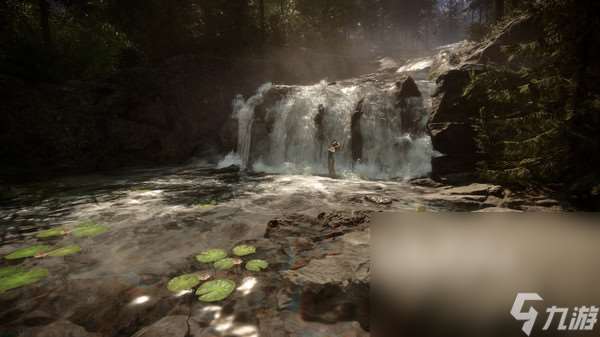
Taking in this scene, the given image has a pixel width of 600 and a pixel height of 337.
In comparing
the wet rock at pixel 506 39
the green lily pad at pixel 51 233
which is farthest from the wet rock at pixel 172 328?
the wet rock at pixel 506 39

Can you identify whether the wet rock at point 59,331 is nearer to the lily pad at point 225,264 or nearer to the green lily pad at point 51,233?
the lily pad at point 225,264

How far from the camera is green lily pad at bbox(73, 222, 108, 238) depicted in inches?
172

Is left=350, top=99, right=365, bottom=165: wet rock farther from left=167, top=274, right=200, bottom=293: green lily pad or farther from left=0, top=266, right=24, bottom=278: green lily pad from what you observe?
left=0, top=266, right=24, bottom=278: green lily pad

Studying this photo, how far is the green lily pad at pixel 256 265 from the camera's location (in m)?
2.98

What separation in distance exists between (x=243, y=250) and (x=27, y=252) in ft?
9.21

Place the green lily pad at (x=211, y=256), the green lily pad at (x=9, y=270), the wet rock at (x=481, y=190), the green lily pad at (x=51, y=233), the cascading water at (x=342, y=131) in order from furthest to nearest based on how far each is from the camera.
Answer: the cascading water at (x=342, y=131) → the wet rock at (x=481, y=190) → the green lily pad at (x=51, y=233) → the green lily pad at (x=211, y=256) → the green lily pad at (x=9, y=270)

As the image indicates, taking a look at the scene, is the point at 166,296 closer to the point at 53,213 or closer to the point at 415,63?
the point at 53,213

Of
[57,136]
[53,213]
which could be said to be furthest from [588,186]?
[57,136]

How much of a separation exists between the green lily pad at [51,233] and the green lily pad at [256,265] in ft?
11.0

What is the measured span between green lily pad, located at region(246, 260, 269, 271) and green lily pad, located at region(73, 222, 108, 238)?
285cm

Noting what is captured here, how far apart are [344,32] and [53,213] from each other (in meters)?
41.0

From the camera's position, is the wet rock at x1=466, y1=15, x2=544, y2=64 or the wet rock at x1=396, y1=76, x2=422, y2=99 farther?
the wet rock at x1=396, y1=76, x2=422, y2=99

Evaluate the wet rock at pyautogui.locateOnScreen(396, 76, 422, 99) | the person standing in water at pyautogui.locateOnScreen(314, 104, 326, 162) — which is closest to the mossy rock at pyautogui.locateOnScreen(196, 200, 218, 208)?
the person standing in water at pyautogui.locateOnScreen(314, 104, 326, 162)

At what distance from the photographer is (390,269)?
4.38 feet
